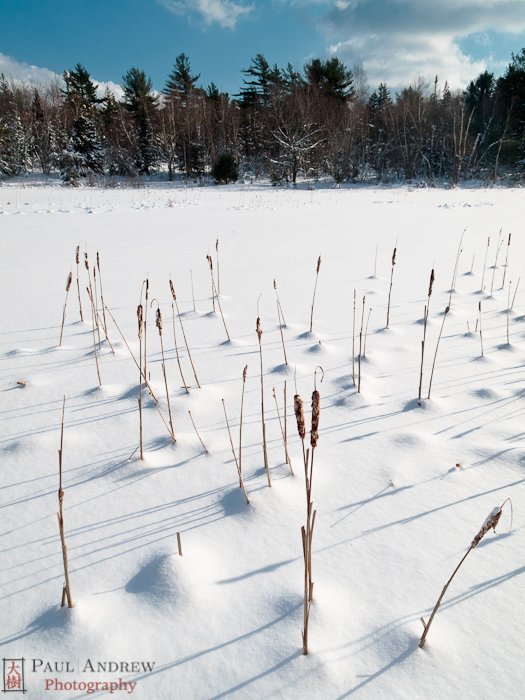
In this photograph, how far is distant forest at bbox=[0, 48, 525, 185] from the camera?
23875mm

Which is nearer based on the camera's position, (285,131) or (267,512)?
(267,512)

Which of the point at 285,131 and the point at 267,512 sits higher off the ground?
the point at 285,131

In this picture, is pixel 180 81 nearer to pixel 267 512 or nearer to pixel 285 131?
pixel 285 131

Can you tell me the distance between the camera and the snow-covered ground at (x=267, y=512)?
2.80 ft

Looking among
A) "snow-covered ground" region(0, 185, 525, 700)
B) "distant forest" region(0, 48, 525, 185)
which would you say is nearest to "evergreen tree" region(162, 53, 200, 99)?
"distant forest" region(0, 48, 525, 185)

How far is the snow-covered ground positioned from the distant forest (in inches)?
820

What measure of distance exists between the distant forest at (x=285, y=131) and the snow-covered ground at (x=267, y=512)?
68.4ft

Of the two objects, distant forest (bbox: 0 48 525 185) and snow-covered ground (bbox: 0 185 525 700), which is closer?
snow-covered ground (bbox: 0 185 525 700)

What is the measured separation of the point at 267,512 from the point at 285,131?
28.0 meters

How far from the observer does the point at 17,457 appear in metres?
1.51

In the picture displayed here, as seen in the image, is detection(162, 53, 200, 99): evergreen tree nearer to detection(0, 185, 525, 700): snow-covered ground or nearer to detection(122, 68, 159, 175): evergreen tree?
detection(122, 68, 159, 175): evergreen tree

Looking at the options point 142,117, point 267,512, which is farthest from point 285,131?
point 267,512

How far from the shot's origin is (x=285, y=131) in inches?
997

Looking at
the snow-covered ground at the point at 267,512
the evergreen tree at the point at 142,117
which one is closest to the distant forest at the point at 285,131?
the evergreen tree at the point at 142,117
